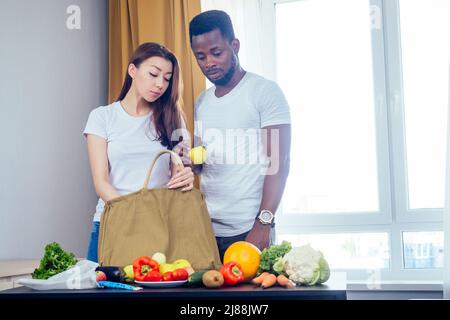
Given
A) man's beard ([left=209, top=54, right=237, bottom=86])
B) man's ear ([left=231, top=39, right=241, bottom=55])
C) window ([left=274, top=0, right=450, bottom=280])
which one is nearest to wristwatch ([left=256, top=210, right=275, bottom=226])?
window ([left=274, top=0, right=450, bottom=280])

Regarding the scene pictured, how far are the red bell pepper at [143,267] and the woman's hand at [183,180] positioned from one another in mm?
416

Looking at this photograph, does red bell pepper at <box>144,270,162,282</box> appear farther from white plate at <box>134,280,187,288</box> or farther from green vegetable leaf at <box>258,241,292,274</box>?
green vegetable leaf at <box>258,241,292,274</box>

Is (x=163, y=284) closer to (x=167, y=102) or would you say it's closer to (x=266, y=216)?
(x=266, y=216)

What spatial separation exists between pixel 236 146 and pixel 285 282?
2.60ft

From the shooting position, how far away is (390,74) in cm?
225

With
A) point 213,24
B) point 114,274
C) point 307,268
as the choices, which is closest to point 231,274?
point 307,268

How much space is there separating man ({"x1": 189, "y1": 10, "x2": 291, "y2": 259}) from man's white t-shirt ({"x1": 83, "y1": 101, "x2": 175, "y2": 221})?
0.54 feet

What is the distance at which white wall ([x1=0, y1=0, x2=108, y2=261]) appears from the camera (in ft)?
6.43

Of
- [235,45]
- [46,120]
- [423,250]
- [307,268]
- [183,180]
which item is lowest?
[423,250]

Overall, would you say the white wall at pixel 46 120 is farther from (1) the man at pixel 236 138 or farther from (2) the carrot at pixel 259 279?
(2) the carrot at pixel 259 279

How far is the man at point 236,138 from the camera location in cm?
203

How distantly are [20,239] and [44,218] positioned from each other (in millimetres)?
121

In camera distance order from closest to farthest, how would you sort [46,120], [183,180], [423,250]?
[183,180] → [46,120] → [423,250]

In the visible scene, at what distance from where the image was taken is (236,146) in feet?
6.75
